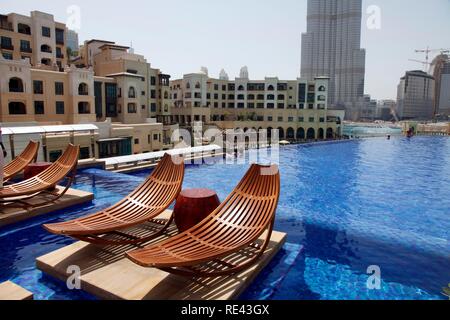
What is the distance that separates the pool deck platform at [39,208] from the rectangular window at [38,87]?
73.1 ft

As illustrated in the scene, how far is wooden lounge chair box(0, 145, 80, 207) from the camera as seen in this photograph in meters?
9.95

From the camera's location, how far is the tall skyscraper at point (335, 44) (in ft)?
393

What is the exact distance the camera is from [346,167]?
23.1 metres

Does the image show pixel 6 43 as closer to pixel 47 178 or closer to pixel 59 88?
pixel 59 88

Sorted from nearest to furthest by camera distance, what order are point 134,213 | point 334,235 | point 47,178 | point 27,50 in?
point 134,213, point 334,235, point 47,178, point 27,50

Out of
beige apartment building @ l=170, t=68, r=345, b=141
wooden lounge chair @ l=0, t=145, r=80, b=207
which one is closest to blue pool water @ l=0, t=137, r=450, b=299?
wooden lounge chair @ l=0, t=145, r=80, b=207

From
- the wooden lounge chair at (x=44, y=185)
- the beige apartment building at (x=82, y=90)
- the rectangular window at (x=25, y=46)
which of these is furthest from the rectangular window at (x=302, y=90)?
the wooden lounge chair at (x=44, y=185)

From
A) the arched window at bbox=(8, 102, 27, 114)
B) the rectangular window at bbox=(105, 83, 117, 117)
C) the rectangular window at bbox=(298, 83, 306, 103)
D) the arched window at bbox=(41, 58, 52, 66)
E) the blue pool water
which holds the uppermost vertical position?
the arched window at bbox=(41, 58, 52, 66)

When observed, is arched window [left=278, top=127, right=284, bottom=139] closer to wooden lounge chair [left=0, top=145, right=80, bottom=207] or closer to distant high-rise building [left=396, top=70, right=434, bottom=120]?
wooden lounge chair [left=0, top=145, right=80, bottom=207]

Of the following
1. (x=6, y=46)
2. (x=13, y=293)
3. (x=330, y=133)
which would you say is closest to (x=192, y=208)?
(x=13, y=293)

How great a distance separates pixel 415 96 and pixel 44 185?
7235 inches

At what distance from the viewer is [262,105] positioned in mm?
70875

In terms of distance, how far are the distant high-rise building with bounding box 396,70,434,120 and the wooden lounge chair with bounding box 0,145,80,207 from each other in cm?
17735

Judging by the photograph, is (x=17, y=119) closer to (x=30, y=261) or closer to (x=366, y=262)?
(x=30, y=261)
